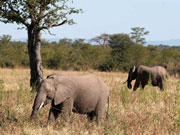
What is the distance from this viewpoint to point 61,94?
22.6 feet

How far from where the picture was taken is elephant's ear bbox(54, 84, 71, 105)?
22.3 feet

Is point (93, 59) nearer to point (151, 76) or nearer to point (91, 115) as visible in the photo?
point (151, 76)

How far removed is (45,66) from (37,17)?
1865 centimetres

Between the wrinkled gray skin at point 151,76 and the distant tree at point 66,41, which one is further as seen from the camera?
the distant tree at point 66,41

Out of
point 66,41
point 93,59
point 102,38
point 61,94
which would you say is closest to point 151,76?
point 61,94

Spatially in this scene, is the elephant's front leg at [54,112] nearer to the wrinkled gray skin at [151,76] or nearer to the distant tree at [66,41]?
the wrinkled gray skin at [151,76]

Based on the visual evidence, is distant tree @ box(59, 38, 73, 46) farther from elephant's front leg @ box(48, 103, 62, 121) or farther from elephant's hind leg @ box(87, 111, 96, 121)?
elephant's front leg @ box(48, 103, 62, 121)

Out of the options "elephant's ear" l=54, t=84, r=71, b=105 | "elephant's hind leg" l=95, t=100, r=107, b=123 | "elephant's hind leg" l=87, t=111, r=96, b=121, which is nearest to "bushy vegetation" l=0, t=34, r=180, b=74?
"elephant's hind leg" l=87, t=111, r=96, b=121

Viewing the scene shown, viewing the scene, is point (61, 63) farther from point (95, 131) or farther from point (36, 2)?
point (95, 131)

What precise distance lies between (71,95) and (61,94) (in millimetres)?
312

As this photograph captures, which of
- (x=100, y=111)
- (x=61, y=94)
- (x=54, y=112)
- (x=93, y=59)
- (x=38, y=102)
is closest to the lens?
(x=38, y=102)

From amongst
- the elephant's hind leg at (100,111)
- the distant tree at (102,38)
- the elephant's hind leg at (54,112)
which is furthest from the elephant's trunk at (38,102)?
the distant tree at (102,38)

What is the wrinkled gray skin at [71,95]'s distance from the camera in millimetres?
6629

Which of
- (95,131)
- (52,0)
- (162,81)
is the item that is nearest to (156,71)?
(162,81)
